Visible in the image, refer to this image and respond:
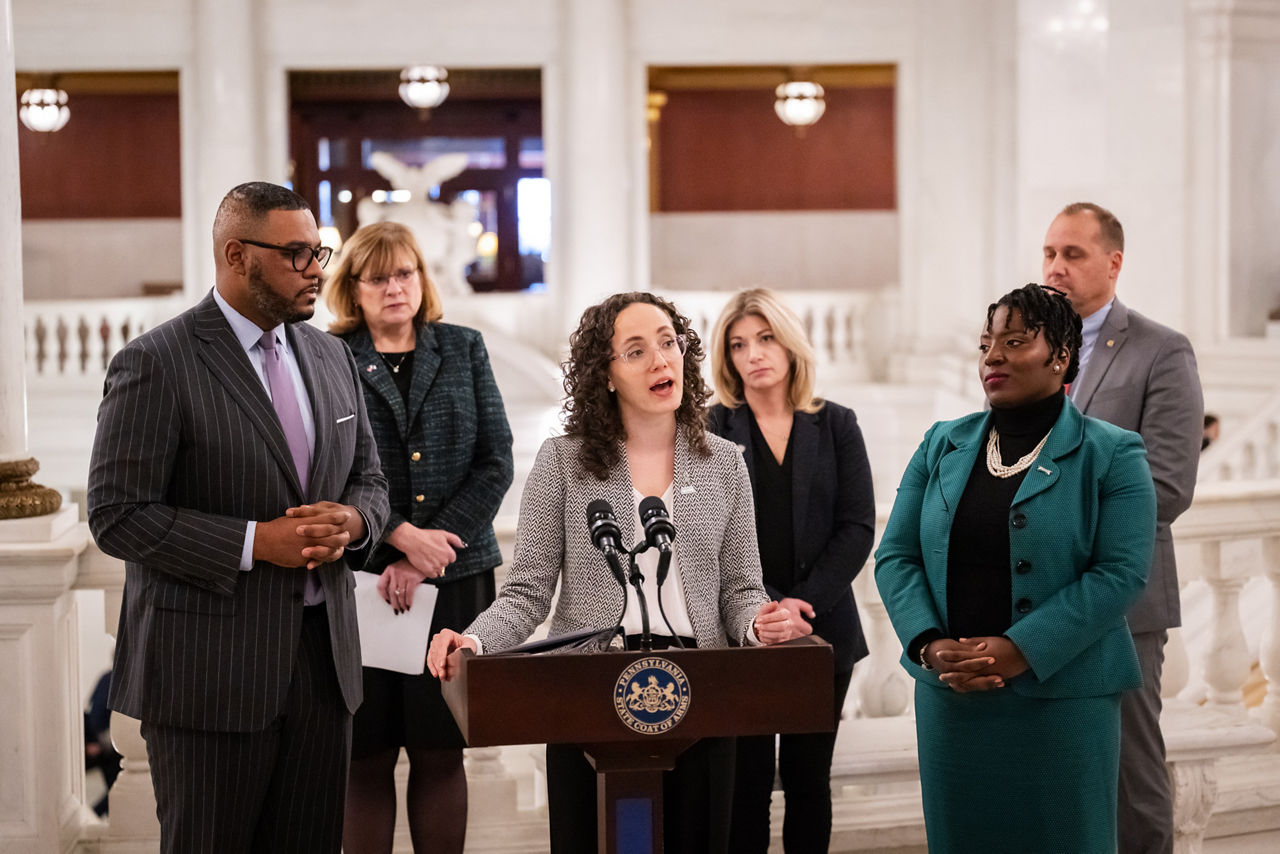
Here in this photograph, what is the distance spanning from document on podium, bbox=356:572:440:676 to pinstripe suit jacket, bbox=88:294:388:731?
56cm

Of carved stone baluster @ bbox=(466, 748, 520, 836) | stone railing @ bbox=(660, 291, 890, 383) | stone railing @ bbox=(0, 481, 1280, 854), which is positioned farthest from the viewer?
stone railing @ bbox=(660, 291, 890, 383)

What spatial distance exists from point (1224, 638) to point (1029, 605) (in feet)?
6.44

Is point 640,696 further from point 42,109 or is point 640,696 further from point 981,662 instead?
point 42,109

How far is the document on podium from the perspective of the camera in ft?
10.9

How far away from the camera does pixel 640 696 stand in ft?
7.47

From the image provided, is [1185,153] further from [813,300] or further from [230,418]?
[230,418]

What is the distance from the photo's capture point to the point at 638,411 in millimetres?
2820

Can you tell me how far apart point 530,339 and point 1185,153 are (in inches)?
256

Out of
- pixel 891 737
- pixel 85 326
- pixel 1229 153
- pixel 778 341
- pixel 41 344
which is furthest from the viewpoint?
pixel 85 326

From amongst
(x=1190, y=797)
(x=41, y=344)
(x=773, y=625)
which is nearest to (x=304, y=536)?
(x=773, y=625)

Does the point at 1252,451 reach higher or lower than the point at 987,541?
lower

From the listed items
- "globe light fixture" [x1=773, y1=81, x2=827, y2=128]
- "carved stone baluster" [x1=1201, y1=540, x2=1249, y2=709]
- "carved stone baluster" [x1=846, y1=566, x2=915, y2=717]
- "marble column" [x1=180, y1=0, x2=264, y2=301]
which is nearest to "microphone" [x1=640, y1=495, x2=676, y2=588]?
"carved stone baluster" [x1=846, y1=566, x2=915, y2=717]

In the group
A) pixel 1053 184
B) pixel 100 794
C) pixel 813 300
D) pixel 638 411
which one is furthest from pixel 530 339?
pixel 638 411

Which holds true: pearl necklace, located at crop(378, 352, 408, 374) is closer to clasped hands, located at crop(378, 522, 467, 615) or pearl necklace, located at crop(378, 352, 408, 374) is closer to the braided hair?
clasped hands, located at crop(378, 522, 467, 615)
